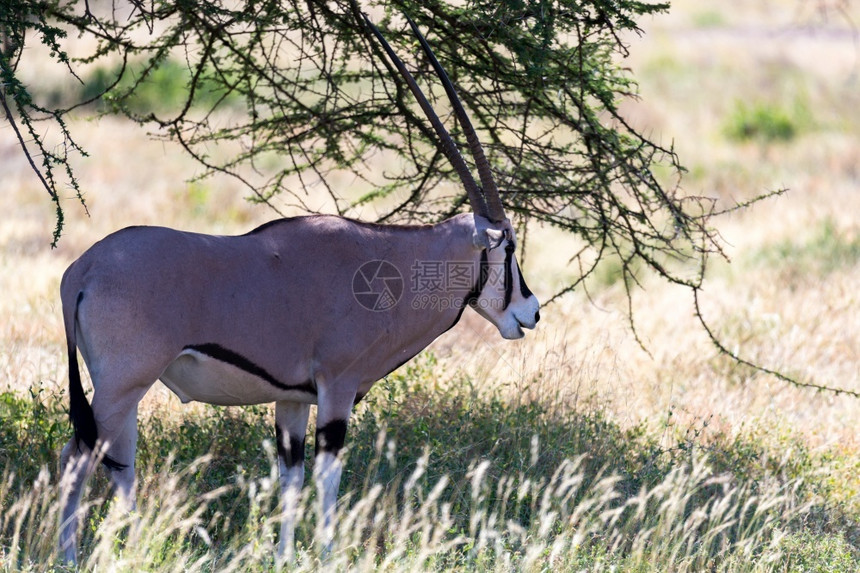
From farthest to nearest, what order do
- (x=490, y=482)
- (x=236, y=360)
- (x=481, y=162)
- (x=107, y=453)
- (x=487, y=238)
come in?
(x=490, y=482)
(x=481, y=162)
(x=487, y=238)
(x=236, y=360)
(x=107, y=453)

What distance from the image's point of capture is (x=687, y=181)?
16.6 metres

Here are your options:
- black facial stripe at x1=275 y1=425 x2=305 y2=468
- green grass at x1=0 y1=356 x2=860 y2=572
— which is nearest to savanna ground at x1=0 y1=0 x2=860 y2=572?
green grass at x1=0 y1=356 x2=860 y2=572

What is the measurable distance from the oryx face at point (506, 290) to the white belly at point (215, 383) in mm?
1016

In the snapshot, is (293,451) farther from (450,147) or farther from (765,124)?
(765,124)

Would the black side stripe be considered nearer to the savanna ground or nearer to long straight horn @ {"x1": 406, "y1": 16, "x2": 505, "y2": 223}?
the savanna ground

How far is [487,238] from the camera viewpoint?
4.80m

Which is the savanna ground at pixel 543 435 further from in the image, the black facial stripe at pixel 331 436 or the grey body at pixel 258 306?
the grey body at pixel 258 306

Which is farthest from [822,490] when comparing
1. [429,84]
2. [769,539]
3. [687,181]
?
[687,181]

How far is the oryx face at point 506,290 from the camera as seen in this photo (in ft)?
16.1

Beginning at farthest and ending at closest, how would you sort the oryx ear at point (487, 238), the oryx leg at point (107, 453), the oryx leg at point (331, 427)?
the oryx ear at point (487, 238) < the oryx leg at point (331, 427) < the oryx leg at point (107, 453)

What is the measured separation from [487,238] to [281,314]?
1046mm

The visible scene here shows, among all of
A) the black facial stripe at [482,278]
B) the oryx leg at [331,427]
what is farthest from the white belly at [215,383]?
the black facial stripe at [482,278]

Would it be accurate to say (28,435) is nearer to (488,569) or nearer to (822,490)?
(488,569)

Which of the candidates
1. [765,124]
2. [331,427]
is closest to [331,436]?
[331,427]
